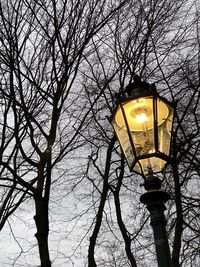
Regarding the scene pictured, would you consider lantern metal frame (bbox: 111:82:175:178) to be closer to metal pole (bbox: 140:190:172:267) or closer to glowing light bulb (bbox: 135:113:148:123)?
glowing light bulb (bbox: 135:113:148:123)

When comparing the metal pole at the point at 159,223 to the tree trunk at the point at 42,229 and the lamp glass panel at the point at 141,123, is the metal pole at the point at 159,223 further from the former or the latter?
the tree trunk at the point at 42,229

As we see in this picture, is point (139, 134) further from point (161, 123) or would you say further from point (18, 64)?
point (18, 64)

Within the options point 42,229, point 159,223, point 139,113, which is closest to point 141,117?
point 139,113

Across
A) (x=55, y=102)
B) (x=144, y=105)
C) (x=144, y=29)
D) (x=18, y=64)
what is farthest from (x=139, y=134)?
(x=144, y=29)

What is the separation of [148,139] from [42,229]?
3.14 m

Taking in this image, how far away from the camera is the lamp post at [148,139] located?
352 cm

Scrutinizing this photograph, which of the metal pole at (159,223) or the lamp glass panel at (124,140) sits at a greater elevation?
the lamp glass panel at (124,140)

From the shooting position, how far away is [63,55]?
7711 millimetres

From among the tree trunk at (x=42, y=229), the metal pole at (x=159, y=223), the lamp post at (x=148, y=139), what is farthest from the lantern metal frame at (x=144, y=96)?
the tree trunk at (x=42, y=229)

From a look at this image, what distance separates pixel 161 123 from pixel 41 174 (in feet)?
11.5

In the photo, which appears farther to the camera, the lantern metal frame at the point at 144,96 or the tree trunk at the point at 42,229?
the tree trunk at the point at 42,229

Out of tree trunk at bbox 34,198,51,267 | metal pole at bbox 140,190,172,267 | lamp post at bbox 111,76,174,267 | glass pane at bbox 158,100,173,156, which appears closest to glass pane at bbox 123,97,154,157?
lamp post at bbox 111,76,174,267

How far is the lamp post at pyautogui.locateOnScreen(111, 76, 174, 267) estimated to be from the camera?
11.5ft

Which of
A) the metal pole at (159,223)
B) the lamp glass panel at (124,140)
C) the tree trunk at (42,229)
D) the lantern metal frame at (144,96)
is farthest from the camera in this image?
the tree trunk at (42,229)
